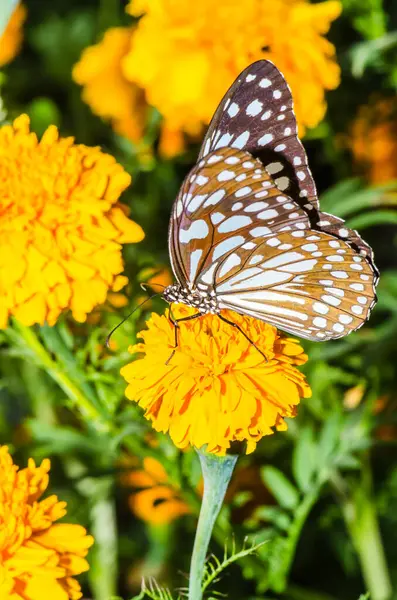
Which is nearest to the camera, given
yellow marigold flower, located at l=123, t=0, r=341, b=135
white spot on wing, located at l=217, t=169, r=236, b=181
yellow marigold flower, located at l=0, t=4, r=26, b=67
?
white spot on wing, located at l=217, t=169, r=236, b=181

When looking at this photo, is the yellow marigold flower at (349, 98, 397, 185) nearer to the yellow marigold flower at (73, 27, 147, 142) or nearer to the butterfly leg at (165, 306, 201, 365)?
the yellow marigold flower at (73, 27, 147, 142)

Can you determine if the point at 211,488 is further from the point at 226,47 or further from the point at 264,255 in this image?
the point at 226,47

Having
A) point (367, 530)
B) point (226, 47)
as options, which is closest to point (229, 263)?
point (226, 47)

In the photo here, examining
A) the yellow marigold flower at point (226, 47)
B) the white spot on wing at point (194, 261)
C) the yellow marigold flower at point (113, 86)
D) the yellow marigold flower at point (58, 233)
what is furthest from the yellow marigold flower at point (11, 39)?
the white spot on wing at point (194, 261)

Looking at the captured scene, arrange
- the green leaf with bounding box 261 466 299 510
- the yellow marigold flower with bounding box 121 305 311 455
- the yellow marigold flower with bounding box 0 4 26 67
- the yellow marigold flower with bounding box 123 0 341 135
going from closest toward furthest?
the yellow marigold flower with bounding box 121 305 311 455
the green leaf with bounding box 261 466 299 510
the yellow marigold flower with bounding box 123 0 341 135
the yellow marigold flower with bounding box 0 4 26 67

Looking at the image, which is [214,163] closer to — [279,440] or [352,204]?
[352,204]

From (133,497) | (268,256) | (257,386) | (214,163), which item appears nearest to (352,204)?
(268,256)

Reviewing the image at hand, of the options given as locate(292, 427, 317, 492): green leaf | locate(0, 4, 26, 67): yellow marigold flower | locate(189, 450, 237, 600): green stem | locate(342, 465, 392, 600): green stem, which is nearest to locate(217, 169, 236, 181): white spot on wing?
locate(189, 450, 237, 600): green stem
